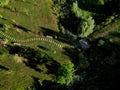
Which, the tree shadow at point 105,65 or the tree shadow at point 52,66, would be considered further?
the tree shadow at point 105,65

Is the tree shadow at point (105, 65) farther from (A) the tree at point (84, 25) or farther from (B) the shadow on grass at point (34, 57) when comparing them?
(B) the shadow on grass at point (34, 57)

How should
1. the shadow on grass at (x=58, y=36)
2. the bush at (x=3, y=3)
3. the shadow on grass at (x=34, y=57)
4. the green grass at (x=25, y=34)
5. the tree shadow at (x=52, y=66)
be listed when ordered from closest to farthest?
the green grass at (x=25, y=34) → the shadow on grass at (x=34, y=57) → the tree shadow at (x=52, y=66) → the bush at (x=3, y=3) → the shadow on grass at (x=58, y=36)

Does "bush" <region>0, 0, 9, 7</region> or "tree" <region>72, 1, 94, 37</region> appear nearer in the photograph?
"bush" <region>0, 0, 9, 7</region>

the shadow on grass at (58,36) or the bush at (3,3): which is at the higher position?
the bush at (3,3)

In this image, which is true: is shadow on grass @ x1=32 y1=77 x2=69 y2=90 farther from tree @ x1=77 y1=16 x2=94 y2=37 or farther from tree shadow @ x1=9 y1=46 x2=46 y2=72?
tree @ x1=77 y1=16 x2=94 y2=37

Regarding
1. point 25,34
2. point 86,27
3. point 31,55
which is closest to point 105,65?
point 86,27

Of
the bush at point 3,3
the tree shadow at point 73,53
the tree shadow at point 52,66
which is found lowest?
the tree shadow at point 52,66

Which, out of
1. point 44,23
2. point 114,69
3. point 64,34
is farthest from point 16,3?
point 114,69

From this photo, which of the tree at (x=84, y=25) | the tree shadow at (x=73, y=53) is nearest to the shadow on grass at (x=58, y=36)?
the tree shadow at (x=73, y=53)

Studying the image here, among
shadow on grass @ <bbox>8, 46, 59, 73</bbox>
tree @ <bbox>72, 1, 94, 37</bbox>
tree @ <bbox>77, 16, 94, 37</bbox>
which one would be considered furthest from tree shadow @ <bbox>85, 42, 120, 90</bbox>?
shadow on grass @ <bbox>8, 46, 59, 73</bbox>
